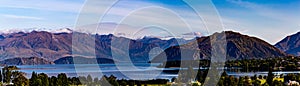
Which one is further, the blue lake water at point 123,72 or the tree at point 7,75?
the blue lake water at point 123,72

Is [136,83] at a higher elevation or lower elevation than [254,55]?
lower

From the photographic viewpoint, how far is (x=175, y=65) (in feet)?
348

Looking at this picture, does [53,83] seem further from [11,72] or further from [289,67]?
[289,67]

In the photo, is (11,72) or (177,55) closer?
A: (11,72)

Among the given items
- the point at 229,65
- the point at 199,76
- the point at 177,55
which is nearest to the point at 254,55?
the point at 177,55

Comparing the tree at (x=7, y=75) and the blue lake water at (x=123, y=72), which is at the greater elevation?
the blue lake water at (x=123, y=72)

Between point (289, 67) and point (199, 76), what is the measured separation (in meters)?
57.1

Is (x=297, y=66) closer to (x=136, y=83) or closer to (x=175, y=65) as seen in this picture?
(x=175, y=65)

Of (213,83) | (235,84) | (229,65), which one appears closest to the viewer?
(213,83)

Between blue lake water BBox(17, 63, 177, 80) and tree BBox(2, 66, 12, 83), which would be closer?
tree BBox(2, 66, 12, 83)

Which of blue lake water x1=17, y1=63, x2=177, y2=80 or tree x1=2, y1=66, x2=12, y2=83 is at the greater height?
blue lake water x1=17, y1=63, x2=177, y2=80

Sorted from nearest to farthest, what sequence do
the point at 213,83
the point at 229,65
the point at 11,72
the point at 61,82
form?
the point at 213,83 < the point at 61,82 < the point at 11,72 < the point at 229,65

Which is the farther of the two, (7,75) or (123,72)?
(123,72)

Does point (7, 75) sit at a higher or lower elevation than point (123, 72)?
lower
